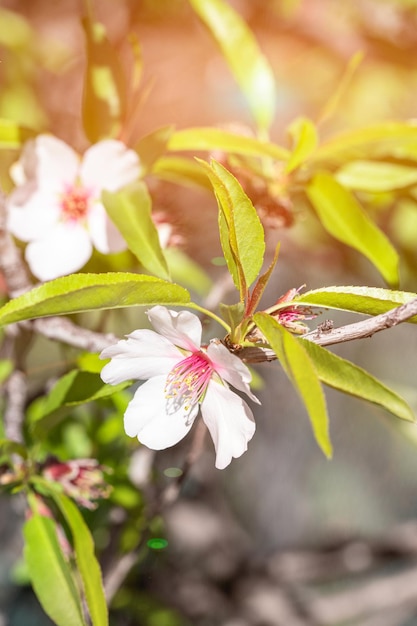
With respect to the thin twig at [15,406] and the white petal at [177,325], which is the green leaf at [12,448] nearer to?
the thin twig at [15,406]

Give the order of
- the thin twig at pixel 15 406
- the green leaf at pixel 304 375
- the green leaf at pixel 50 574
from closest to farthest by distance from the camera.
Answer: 1. the green leaf at pixel 304 375
2. the green leaf at pixel 50 574
3. the thin twig at pixel 15 406

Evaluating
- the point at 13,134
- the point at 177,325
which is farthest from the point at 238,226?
the point at 13,134

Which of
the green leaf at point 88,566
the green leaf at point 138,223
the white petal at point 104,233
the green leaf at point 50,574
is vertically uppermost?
the green leaf at point 138,223

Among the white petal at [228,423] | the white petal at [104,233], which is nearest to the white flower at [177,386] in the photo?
the white petal at [228,423]

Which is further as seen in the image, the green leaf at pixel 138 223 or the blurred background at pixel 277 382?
the blurred background at pixel 277 382

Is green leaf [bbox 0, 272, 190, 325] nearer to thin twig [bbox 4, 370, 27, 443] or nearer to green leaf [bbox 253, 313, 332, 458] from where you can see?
green leaf [bbox 253, 313, 332, 458]

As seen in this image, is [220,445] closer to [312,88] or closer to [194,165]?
[194,165]

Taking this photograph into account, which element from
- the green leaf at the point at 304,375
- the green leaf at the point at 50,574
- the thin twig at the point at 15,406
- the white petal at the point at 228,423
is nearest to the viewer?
the green leaf at the point at 304,375
